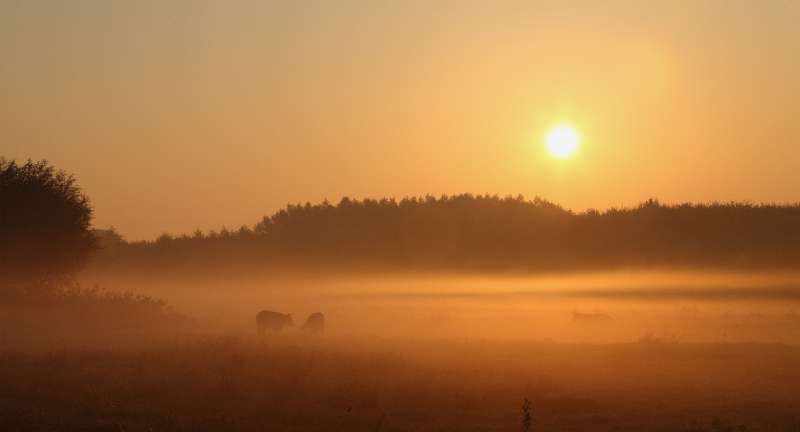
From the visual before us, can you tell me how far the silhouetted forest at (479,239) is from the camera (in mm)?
62031

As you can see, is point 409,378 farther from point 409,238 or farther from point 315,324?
point 409,238

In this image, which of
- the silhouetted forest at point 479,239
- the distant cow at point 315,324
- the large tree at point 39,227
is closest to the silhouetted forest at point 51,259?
the large tree at point 39,227

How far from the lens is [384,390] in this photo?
65.9 ft

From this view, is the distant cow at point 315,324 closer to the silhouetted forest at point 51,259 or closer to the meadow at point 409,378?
the meadow at point 409,378

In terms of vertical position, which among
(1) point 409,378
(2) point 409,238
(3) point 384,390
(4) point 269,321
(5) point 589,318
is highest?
(2) point 409,238

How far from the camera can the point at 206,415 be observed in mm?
16859

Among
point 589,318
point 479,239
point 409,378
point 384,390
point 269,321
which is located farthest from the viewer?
point 479,239

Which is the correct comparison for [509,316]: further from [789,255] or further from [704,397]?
[704,397]

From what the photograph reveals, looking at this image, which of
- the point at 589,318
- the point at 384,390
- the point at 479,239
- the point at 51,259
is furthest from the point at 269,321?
the point at 479,239

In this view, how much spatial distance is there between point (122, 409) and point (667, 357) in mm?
16064

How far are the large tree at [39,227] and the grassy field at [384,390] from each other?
18280 mm

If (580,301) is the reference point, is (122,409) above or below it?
below

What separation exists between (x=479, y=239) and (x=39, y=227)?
115 feet

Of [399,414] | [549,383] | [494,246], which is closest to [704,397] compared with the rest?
[549,383]
